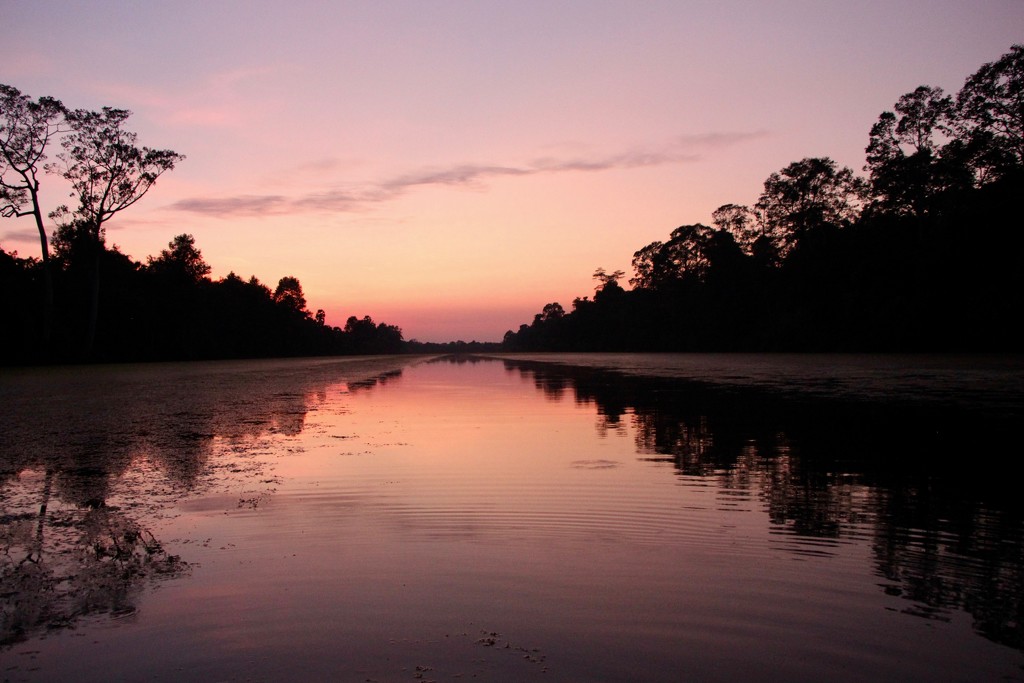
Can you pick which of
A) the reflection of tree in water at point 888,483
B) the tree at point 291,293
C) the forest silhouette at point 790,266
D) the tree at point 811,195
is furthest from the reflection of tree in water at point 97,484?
the tree at point 291,293

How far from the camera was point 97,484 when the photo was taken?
26.7ft

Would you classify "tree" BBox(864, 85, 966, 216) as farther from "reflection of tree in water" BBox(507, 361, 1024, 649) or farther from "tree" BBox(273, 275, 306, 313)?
"tree" BBox(273, 275, 306, 313)

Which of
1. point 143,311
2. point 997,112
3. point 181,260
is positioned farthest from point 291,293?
point 997,112

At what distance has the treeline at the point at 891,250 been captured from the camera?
45.3 metres

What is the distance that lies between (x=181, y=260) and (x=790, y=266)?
248 ft

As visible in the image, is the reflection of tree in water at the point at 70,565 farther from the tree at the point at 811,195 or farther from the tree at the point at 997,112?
the tree at the point at 811,195

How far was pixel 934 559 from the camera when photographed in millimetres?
5277

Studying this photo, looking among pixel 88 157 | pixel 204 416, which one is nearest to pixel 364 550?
pixel 204 416

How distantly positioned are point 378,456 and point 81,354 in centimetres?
5571

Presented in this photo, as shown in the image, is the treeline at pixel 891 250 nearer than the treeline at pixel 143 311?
Yes

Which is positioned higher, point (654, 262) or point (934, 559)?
point (654, 262)

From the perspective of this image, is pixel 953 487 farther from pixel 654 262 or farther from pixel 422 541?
pixel 654 262

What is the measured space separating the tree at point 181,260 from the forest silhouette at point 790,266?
20cm

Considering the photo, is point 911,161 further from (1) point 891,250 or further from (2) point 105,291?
(2) point 105,291
